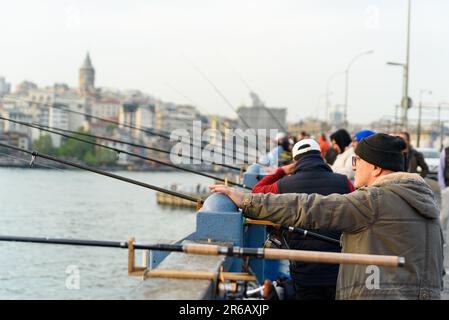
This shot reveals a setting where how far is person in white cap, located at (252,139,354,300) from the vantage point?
4840 millimetres

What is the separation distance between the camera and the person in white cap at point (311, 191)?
191 inches

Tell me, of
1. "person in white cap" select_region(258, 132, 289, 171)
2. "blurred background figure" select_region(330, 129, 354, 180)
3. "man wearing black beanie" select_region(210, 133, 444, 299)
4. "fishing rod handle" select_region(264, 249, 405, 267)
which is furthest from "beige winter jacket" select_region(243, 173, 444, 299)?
"person in white cap" select_region(258, 132, 289, 171)

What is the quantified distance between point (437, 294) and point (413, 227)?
1.08 ft

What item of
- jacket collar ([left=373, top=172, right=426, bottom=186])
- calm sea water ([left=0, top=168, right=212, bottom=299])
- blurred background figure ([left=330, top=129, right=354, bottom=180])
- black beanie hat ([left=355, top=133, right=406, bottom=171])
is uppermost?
blurred background figure ([left=330, top=129, right=354, bottom=180])

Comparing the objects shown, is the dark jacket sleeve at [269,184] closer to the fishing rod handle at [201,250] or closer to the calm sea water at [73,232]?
the calm sea water at [73,232]

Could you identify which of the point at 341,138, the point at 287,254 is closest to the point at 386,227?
the point at 287,254

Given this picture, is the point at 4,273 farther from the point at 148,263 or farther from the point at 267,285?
the point at 267,285

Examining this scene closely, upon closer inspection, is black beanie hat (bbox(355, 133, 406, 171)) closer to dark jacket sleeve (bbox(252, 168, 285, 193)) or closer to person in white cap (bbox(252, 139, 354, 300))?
person in white cap (bbox(252, 139, 354, 300))

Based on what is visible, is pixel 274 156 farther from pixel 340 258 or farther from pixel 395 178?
pixel 340 258

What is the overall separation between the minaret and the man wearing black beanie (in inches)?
7138

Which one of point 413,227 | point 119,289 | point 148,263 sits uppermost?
point 413,227

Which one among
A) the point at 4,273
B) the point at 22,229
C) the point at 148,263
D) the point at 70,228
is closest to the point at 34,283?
the point at 4,273

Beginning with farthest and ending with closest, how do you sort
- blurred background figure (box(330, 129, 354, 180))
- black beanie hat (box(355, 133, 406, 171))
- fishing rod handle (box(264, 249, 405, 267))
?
blurred background figure (box(330, 129, 354, 180))
black beanie hat (box(355, 133, 406, 171))
fishing rod handle (box(264, 249, 405, 267))

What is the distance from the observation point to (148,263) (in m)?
5.09
